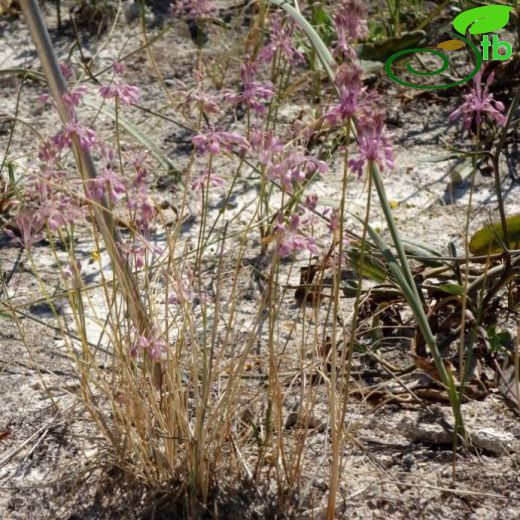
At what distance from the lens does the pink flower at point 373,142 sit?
1.14 meters

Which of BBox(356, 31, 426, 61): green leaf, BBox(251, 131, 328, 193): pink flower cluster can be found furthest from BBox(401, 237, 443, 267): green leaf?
BBox(356, 31, 426, 61): green leaf

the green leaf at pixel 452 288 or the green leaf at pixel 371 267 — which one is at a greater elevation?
the green leaf at pixel 452 288

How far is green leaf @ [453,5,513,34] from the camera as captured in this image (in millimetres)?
2805

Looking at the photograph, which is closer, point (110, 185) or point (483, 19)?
point (110, 185)

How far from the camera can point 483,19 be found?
2.93 m

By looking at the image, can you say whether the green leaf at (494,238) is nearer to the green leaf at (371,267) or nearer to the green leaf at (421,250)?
the green leaf at (421,250)

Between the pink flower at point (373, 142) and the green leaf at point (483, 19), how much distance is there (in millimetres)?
1742

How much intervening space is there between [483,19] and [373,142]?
76.9 inches

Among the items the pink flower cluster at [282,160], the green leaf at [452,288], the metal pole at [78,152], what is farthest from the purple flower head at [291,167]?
the green leaf at [452,288]

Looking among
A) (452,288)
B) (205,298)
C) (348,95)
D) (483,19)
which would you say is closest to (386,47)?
(483,19)

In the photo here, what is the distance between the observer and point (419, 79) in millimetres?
3158

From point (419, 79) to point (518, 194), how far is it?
67 centimetres

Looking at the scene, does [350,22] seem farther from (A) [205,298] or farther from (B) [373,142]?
(A) [205,298]

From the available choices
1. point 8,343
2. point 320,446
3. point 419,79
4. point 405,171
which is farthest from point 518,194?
point 8,343
